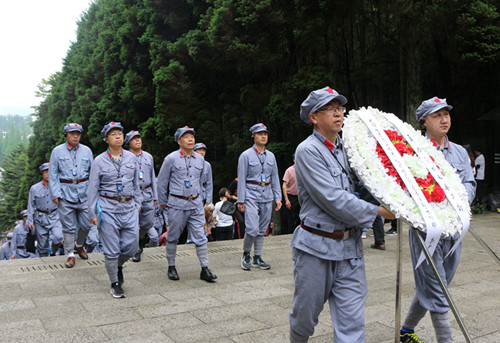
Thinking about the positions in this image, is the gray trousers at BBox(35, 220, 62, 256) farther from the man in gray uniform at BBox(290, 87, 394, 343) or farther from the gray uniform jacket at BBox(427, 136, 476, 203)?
the gray uniform jacket at BBox(427, 136, 476, 203)

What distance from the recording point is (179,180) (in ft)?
23.5

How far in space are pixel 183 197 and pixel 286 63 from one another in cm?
1182

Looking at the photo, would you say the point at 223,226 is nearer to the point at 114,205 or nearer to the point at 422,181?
the point at 114,205

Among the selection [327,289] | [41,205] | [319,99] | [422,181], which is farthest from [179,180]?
[41,205]

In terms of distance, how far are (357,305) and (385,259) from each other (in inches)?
211

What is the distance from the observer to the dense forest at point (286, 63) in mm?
15086

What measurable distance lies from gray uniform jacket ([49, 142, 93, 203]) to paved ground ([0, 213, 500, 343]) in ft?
3.75

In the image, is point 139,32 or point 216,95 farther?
point 139,32

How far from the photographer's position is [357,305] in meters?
3.20

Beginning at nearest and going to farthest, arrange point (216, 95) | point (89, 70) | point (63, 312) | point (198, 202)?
point (63, 312) < point (198, 202) < point (216, 95) < point (89, 70)

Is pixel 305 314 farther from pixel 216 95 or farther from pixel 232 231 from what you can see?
pixel 216 95

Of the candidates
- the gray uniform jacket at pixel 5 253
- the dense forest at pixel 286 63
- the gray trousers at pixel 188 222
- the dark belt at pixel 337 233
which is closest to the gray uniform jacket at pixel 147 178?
the gray trousers at pixel 188 222

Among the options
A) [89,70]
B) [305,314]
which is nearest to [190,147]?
[305,314]

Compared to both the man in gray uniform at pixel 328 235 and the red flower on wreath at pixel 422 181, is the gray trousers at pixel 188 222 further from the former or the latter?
the red flower on wreath at pixel 422 181
